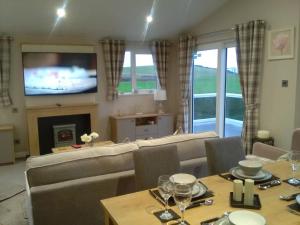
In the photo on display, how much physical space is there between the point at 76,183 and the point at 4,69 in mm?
3759

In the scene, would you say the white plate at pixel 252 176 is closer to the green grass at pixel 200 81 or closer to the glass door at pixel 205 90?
the green grass at pixel 200 81

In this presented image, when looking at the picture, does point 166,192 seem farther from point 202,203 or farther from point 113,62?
point 113,62

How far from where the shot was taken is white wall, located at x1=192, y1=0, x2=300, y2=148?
4027 mm

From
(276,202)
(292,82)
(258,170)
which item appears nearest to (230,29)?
(292,82)

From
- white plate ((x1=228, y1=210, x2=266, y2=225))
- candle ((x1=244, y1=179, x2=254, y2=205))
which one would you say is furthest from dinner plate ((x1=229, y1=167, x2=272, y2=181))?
white plate ((x1=228, y1=210, x2=266, y2=225))

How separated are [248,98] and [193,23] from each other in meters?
2.13

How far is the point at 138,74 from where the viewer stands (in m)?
6.46

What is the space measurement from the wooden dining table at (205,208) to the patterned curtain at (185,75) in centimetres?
444

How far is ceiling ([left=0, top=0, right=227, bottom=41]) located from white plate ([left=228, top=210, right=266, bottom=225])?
4133mm

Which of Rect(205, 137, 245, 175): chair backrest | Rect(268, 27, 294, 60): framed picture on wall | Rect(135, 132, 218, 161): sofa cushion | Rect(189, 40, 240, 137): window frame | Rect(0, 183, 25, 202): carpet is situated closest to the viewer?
Rect(205, 137, 245, 175): chair backrest

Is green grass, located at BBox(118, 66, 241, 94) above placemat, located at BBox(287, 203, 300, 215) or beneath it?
above

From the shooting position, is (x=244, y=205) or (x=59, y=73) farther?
(x=59, y=73)

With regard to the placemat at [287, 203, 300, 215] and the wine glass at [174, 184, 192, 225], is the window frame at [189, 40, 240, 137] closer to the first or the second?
the placemat at [287, 203, 300, 215]

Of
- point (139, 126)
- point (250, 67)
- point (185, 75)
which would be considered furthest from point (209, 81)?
point (139, 126)
